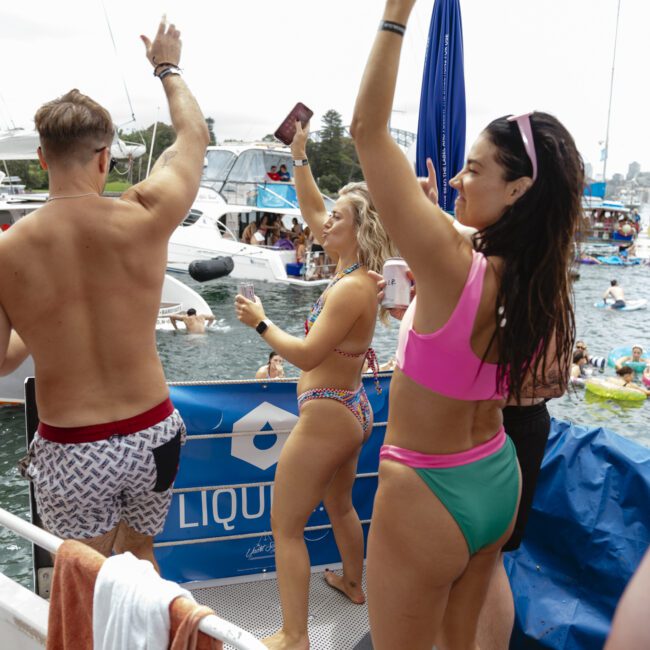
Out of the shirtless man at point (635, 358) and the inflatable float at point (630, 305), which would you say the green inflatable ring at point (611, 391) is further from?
the inflatable float at point (630, 305)

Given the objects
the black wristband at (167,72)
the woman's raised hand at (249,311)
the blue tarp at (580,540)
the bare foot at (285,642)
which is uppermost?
the black wristband at (167,72)

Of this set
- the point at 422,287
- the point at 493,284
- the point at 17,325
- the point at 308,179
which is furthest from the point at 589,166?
the point at 308,179

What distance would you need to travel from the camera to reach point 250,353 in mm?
15156

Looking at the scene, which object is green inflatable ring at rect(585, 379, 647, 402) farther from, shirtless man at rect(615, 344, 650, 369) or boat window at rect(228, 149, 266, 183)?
boat window at rect(228, 149, 266, 183)

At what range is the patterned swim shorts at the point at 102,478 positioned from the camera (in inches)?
73.2

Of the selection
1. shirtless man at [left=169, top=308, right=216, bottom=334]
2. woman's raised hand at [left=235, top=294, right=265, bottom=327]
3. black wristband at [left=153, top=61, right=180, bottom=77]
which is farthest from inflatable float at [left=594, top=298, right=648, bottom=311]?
black wristband at [left=153, top=61, right=180, bottom=77]

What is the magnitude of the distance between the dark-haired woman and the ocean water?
128cm

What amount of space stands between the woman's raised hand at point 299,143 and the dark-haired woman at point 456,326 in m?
1.82

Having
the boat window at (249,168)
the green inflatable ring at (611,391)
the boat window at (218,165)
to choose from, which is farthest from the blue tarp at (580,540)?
the boat window at (218,165)

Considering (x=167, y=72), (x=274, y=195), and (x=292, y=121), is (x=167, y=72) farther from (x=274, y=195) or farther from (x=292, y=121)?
(x=274, y=195)

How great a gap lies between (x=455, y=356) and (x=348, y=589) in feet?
6.49

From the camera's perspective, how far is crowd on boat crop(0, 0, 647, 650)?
1.44 meters

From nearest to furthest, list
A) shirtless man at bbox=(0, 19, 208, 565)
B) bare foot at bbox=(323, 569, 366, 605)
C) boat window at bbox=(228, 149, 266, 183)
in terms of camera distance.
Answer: shirtless man at bbox=(0, 19, 208, 565) → bare foot at bbox=(323, 569, 366, 605) → boat window at bbox=(228, 149, 266, 183)

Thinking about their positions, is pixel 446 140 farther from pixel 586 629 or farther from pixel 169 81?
pixel 586 629
